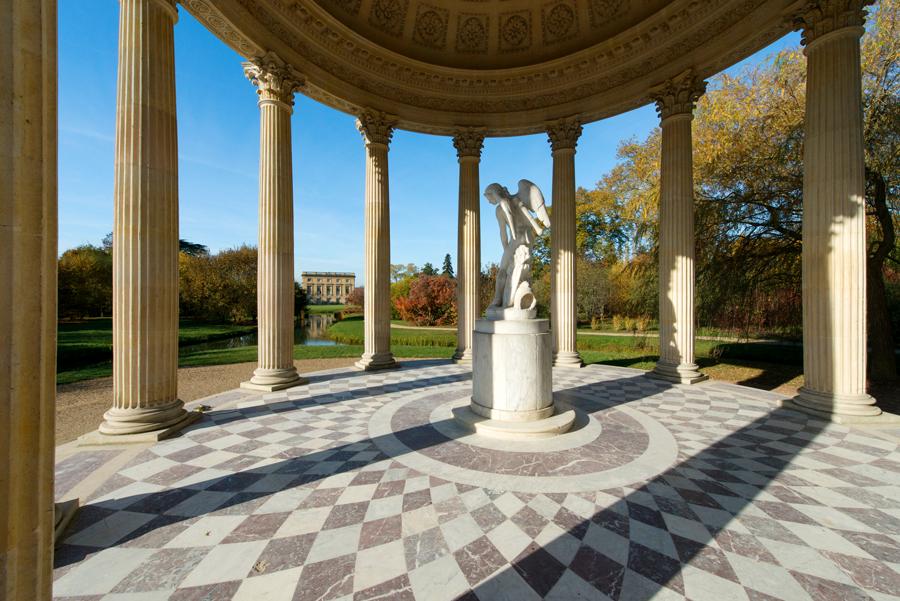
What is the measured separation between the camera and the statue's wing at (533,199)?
26.2ft

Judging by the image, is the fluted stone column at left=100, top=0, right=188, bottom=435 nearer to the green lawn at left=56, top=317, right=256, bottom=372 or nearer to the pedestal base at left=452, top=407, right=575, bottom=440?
the pedestal base at left=452, top=407, right=575, bottom=440

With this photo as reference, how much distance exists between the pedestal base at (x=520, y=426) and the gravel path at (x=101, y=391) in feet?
31.6

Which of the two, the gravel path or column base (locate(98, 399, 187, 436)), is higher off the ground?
column base (locate(98, 399, 187, 436))

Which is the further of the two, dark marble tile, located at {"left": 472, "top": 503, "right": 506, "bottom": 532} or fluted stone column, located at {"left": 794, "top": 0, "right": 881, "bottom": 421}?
fluted stone column, located at {"left": 794, "top": 0, "right": 881, "bottom": 421}

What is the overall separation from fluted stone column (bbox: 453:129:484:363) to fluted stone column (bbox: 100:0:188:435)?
1109 centimetres

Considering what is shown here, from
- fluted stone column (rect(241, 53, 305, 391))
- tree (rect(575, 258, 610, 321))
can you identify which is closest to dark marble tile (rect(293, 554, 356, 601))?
fluted stone column (rect(241, 53, 305, 391))

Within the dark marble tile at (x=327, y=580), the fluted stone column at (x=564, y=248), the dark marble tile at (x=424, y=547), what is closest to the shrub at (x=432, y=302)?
the fluted stone column at (x=564, y=248)

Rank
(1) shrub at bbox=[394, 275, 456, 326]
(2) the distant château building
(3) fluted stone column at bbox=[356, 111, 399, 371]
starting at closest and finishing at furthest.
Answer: (3) fluted stone column at bbox=[356, 111, 399, 371] < (1) shrub at bbox=[394, 275, 456, 326] < (2) the distant château building

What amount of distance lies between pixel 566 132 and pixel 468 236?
642 cm

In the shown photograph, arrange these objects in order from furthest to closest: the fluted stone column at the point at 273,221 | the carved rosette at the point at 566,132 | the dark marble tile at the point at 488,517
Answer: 1. the carved rosette at the point at 566,132
2. the fluted stone column at the point at 273,221
3. the dark marble tile at the point at 488,517

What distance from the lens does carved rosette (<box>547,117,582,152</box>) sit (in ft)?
50.8

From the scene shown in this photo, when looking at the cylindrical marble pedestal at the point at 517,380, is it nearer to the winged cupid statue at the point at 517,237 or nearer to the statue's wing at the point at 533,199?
the winged cupid statue at the point at 517,237

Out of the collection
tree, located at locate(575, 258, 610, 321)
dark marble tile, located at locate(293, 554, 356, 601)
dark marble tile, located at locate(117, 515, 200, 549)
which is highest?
tree, located at locate(575, 258, 610, 321)

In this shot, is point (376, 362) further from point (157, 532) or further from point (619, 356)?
point (619, 356)
